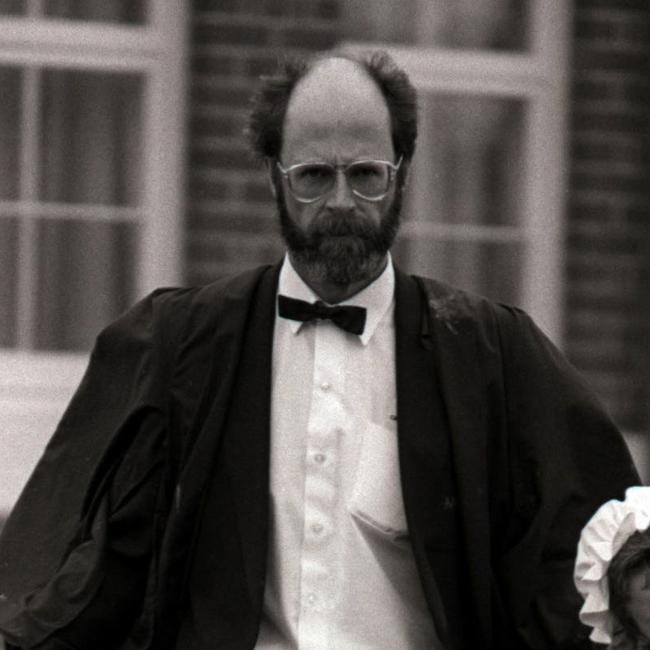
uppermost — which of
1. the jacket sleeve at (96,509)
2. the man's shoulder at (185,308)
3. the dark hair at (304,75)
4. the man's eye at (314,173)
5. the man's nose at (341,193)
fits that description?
the dark hair at (304,75)

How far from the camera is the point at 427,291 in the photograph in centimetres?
395

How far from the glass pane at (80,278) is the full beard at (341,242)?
2.50 metres

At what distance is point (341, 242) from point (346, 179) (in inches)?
4.5

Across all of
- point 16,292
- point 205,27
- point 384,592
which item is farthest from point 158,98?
point 384,592

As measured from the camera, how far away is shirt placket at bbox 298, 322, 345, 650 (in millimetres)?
3664

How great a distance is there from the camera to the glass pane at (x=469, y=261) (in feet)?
21.3

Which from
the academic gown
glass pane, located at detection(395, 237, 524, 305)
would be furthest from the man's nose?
glass pane, located at detection(395, 237, 524, 305)

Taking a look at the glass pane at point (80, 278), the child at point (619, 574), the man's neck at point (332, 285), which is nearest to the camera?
the child at point (619, 574)

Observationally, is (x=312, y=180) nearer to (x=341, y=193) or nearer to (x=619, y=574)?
(x=341, y=193)

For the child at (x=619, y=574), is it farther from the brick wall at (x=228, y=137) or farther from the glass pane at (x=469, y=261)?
the glass pane at (x=469, y=261)

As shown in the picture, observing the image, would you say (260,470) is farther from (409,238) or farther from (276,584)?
(409,238)

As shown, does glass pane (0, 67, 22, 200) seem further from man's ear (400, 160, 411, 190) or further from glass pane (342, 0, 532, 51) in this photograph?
man's ear (400, 160, 411, 190)

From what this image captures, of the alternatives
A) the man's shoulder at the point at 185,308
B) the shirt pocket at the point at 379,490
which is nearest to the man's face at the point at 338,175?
the man's shoulder at the point at 185,308

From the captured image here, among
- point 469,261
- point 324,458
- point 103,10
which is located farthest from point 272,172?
point 469,261
